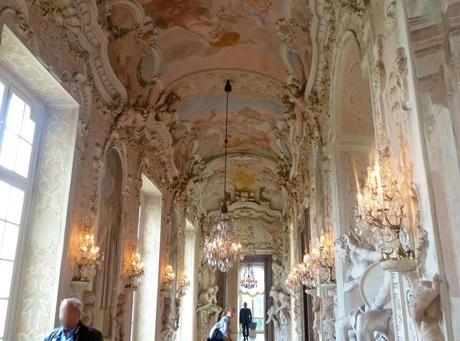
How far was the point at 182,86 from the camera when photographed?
40.7 ft

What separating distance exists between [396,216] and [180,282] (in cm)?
1176

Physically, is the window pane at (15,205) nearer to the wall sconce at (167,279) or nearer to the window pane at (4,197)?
the window pane at (4,197)

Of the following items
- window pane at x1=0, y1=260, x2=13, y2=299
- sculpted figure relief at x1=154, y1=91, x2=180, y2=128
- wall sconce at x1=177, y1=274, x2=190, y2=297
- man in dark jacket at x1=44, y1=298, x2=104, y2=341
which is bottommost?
man in dark jacket at x1=44, y1=298, x2=104, y2=341

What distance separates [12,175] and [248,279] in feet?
49.8

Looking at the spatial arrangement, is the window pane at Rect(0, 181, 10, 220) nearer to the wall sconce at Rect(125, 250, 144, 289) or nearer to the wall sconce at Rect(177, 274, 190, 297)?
the wall sconce at Rect(125, 250, 144, 289)

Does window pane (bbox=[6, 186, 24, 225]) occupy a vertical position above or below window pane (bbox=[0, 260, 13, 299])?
above

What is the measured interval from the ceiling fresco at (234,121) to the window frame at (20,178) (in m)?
6.99

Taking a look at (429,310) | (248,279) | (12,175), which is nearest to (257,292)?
(248,279)

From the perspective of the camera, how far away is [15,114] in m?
6.22

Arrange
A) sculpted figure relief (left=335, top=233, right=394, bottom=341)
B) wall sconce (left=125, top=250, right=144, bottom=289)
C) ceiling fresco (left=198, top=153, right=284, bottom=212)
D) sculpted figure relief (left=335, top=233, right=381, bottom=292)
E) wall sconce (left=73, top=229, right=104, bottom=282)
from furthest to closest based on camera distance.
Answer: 1. ceiling fresco (left=198, top=153, right=284, bottom=212)
2. wall sconce (left=125, top=250, right=144, bottom=289)
3. wall sconce (left=73, top=229, right=104, bottom=282)
4. sculpted figure relief (left=335, top=233, right=381, bottom=292)
5. sculpted figure relief (left=335, top=233, right=394, bottom=341)

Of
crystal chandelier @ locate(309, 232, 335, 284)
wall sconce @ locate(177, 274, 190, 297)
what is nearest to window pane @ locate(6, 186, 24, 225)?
crystal chandelier @ locate(309, 232, 335, 284)

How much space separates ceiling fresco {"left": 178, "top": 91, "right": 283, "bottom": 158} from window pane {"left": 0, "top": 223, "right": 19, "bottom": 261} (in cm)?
800

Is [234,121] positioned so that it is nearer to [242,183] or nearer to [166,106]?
[166,106]

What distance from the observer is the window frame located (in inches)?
231
